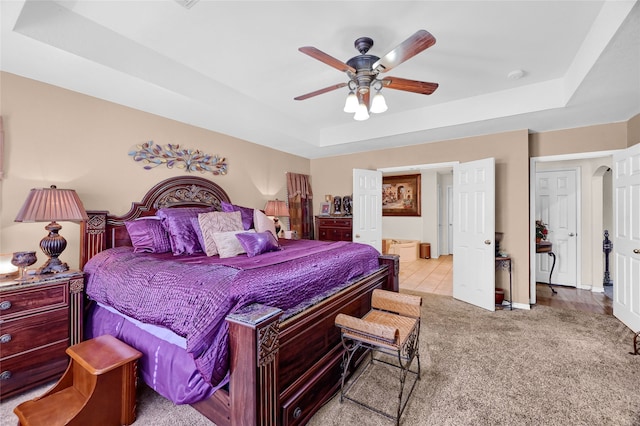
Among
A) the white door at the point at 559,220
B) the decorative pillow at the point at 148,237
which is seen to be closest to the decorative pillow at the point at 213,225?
the decorative pillow at the point at 148,237

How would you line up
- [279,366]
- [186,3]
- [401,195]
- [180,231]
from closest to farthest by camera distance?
[279,366] → [186,3] → [180,231] → [401,195]

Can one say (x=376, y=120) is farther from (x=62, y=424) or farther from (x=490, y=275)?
(x=62, y=424)

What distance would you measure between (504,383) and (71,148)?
4.26 m

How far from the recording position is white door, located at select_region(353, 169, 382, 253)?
15.5 feet

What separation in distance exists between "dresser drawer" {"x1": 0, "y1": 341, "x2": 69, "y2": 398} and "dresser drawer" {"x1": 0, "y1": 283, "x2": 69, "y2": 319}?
30 centimetres

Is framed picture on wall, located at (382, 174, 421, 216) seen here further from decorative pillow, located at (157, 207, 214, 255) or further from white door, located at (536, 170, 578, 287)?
decorative pillow, located at (157, 207, 214, 255)

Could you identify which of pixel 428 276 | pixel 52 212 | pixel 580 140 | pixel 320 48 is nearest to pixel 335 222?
pixel 428 276

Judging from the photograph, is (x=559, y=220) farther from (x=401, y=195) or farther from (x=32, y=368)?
(x=32, y=368)

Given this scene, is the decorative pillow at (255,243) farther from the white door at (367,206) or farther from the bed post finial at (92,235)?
the white door at (367,206)

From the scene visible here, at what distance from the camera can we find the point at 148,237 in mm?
2664

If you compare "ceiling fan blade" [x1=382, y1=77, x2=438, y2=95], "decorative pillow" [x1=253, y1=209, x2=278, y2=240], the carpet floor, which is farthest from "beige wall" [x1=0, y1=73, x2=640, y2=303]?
"ceiling fan blade" [x1=382, y1=77, x2=438, y2=95]

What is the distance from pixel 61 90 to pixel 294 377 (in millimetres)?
3246

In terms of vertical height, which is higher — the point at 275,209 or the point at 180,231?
the point at 275,209

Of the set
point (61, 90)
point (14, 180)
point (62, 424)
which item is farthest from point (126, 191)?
point (62, 424)
